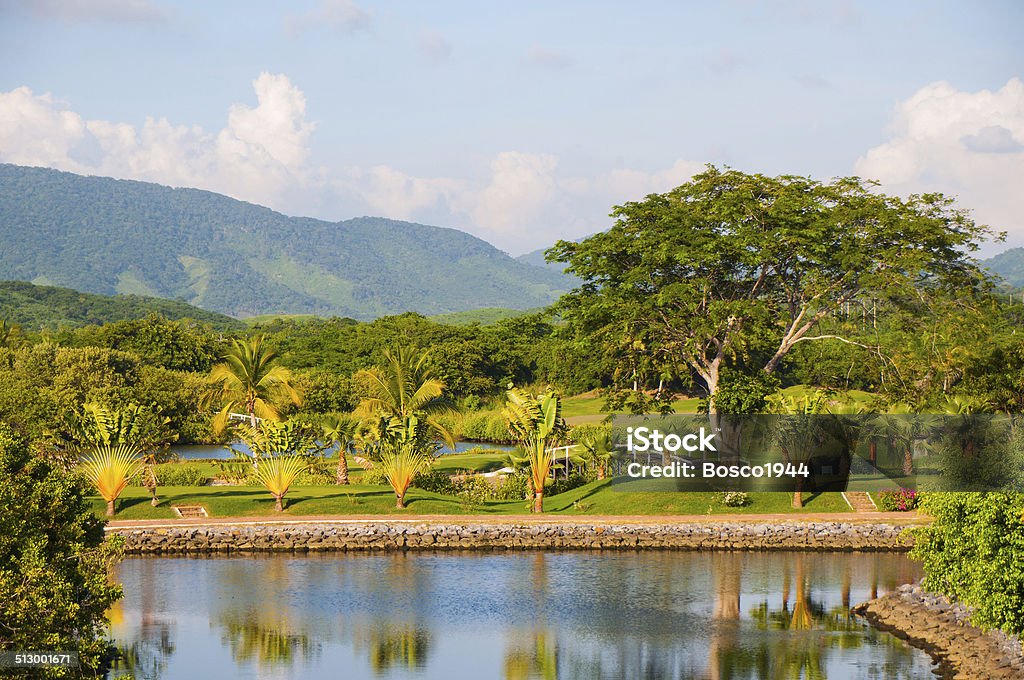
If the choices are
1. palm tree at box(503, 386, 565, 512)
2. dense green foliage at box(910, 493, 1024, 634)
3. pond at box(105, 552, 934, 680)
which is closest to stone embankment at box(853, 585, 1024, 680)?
pond at box(105, 552, 934, 680)

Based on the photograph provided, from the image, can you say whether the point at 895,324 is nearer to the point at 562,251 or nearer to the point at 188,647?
the point at 562,251

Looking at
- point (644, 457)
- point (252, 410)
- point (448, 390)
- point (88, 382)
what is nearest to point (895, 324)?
point (644, 457)

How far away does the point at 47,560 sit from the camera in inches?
893

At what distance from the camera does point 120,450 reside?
49219mm

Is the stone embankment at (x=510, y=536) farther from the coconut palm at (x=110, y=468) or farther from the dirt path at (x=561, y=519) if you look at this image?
the coconut palm at (x=110, y=468)

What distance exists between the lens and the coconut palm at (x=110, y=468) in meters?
48.9

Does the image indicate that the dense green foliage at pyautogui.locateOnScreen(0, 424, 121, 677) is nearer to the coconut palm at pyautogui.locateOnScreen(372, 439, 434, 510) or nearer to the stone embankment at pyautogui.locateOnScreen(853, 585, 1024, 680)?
the stone embankment at pyautogui.locateOnScreen(853, 585, 1024, 680)

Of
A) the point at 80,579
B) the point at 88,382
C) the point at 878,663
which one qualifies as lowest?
the point at 878,663

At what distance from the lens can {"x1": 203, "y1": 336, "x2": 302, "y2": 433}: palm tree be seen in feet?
219

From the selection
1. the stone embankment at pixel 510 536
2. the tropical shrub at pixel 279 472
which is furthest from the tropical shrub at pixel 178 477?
the stone embankment at pixel 510 536

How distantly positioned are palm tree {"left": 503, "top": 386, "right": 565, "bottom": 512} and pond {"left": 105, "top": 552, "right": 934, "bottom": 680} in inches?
205

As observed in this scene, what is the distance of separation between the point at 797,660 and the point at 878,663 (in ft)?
7.35

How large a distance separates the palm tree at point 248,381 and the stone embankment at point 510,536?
17.1 m

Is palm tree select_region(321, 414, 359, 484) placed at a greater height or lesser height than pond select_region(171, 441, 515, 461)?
greater
